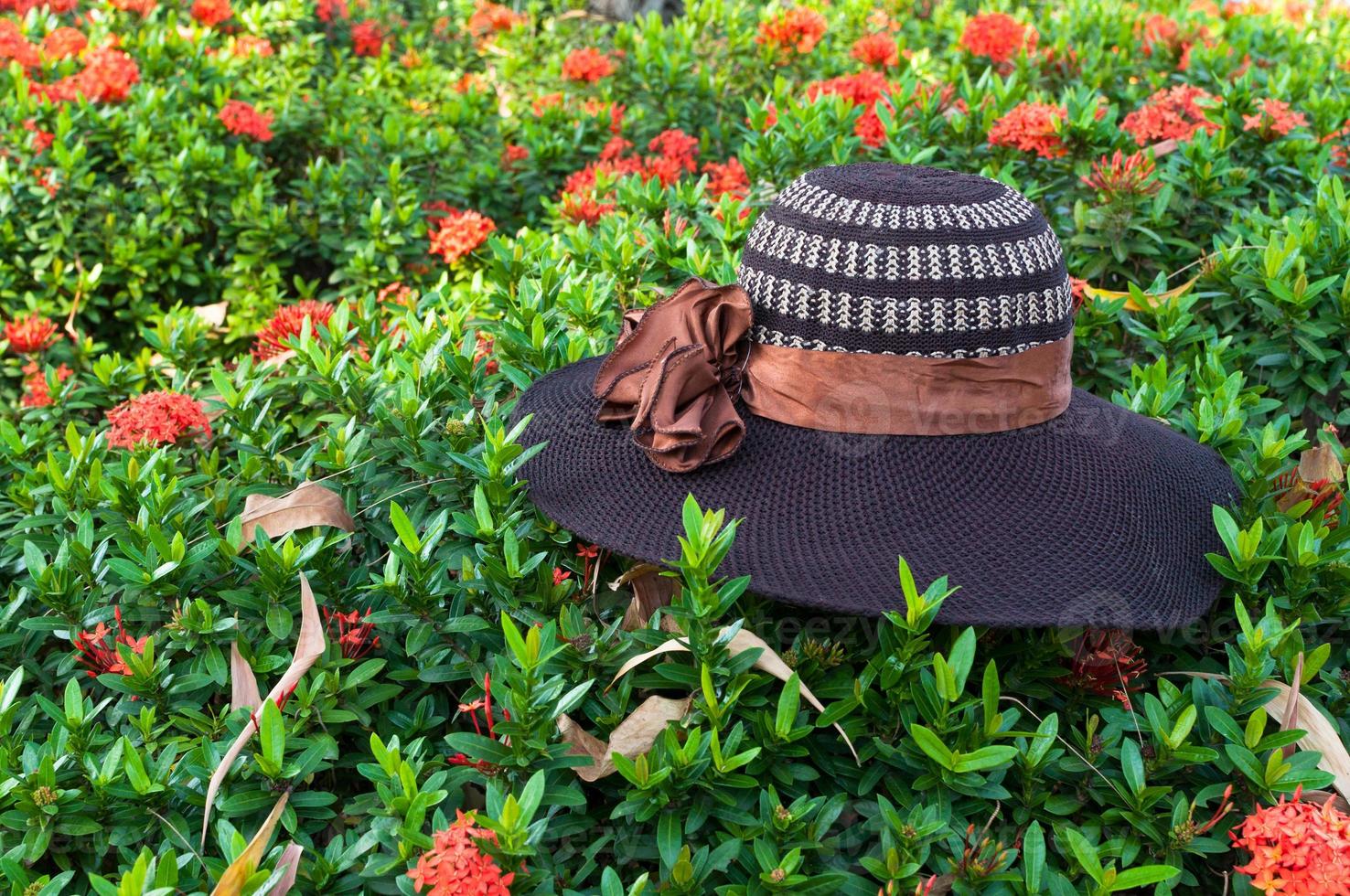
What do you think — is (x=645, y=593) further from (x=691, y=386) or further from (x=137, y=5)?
(x=137, y=5)

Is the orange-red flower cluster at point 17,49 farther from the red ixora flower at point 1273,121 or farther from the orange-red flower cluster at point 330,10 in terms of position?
the red ixora flower at point 1273,121

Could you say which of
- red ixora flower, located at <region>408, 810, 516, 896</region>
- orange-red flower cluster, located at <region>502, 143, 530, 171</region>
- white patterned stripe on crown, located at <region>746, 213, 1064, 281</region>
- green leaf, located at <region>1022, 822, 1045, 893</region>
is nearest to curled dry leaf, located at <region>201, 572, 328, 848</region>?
red ixora flower, located at <region>408, 810, 516, 896</region>

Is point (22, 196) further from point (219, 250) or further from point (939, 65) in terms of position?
point (939, 65)

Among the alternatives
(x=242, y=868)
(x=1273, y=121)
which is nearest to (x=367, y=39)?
(x=1273, y=121)

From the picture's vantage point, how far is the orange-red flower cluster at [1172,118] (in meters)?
3.70

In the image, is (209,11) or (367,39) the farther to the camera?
(367,39)

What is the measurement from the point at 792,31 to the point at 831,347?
3.64 meters

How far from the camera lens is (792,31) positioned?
5.07 meters

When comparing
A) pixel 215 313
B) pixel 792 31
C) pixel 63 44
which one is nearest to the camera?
pixel 215 313

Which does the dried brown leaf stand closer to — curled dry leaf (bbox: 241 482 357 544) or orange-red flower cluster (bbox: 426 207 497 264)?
curled dry leaf (bbox: 241 482 357 544)

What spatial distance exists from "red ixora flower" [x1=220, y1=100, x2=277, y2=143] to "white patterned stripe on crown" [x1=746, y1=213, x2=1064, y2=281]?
3219 millimetres

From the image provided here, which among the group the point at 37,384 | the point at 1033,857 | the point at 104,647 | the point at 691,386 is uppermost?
the point at 691,386

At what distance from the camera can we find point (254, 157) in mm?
4383

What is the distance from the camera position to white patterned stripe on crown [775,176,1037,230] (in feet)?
6.00
